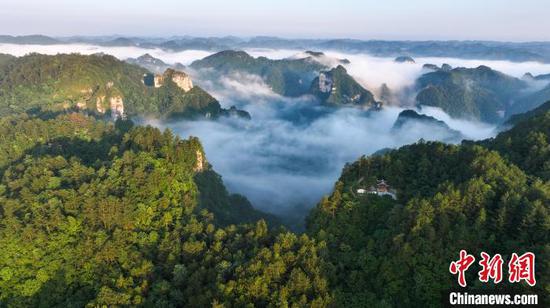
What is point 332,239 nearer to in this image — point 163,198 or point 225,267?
point 225,267

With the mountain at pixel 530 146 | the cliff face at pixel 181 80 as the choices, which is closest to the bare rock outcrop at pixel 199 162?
the mountain at pixel 530 146

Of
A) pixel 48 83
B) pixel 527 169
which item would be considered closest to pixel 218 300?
pixel 527 169

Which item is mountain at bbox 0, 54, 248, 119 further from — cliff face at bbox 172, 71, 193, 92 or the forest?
the forest

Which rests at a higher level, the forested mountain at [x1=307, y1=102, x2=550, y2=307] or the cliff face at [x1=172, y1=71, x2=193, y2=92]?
the cliff face at [x1=172, y1=71, x2=193, y2=92]

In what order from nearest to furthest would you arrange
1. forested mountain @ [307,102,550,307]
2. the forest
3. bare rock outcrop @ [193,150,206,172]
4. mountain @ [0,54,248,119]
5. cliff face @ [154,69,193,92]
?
forested mountain @ [307,102,550,307] < the forest < bare rock outcrop @ [193,150,206,172] < mountain @ [0,54,248,119] < cliff face @ [154,69,193,92]

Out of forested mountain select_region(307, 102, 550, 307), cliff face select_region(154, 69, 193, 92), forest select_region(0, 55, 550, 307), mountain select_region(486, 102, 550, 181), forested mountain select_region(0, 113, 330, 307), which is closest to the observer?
forested mountain select_region(307, 102, 550, 307)

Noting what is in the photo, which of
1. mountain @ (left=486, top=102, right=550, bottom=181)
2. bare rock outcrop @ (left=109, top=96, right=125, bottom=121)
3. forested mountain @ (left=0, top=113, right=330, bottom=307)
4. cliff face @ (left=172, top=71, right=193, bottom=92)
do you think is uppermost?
cliff face @ (left=172, top=71, right=193, bottom=92)

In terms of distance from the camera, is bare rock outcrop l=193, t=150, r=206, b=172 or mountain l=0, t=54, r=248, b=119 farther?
mountain l=0, t=54, r=248, b=119

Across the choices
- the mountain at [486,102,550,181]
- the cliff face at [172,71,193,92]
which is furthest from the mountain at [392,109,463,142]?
the mountain at [486,102,550,181]

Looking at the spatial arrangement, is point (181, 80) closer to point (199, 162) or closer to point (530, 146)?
point (199, 162)
